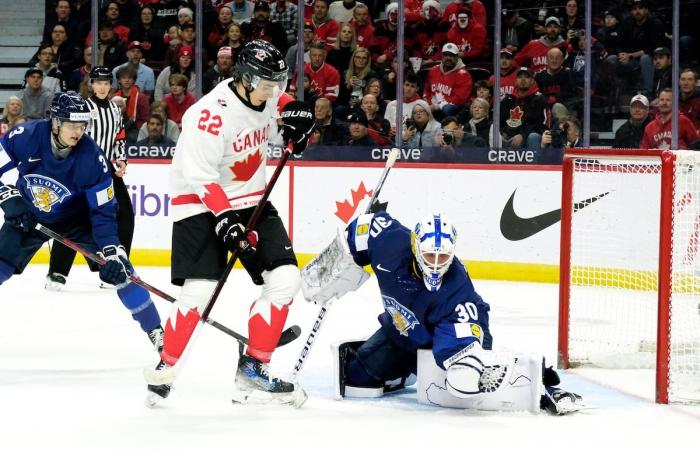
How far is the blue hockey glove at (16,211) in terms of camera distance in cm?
439

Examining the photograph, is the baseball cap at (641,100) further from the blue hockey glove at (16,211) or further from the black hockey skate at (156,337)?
the blue hockey glove at (16,211)

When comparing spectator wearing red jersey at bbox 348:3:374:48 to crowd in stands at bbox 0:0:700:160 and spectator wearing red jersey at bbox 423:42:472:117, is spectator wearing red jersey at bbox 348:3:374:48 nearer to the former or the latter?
crowd in stands at bbox 0:0:700:160

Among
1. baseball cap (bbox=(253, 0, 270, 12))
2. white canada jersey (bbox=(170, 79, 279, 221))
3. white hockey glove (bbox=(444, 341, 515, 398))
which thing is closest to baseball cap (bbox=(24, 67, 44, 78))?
baseball cap (bbox=(253, 0, 270, 12))

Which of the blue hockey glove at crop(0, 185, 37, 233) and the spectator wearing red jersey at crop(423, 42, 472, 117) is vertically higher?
the spectator wearing red jersey at crop(423, 42, 472, 117)

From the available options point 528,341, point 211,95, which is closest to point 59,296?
point 528,341

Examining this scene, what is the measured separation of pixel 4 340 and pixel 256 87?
6.63 feet

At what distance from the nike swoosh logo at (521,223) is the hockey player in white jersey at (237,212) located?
3.68 meters

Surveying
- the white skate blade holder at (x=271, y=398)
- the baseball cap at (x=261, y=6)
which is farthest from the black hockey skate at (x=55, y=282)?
the white skate blade holder at (x=271, y=398)

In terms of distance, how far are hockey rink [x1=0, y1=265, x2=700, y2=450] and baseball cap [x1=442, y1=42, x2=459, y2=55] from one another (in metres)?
2.69

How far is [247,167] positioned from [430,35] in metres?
4.21

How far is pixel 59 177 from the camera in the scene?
4.50 metres

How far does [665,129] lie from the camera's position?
7191 mm

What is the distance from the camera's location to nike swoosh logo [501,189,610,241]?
7.37 m

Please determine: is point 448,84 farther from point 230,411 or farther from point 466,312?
point 230,411
